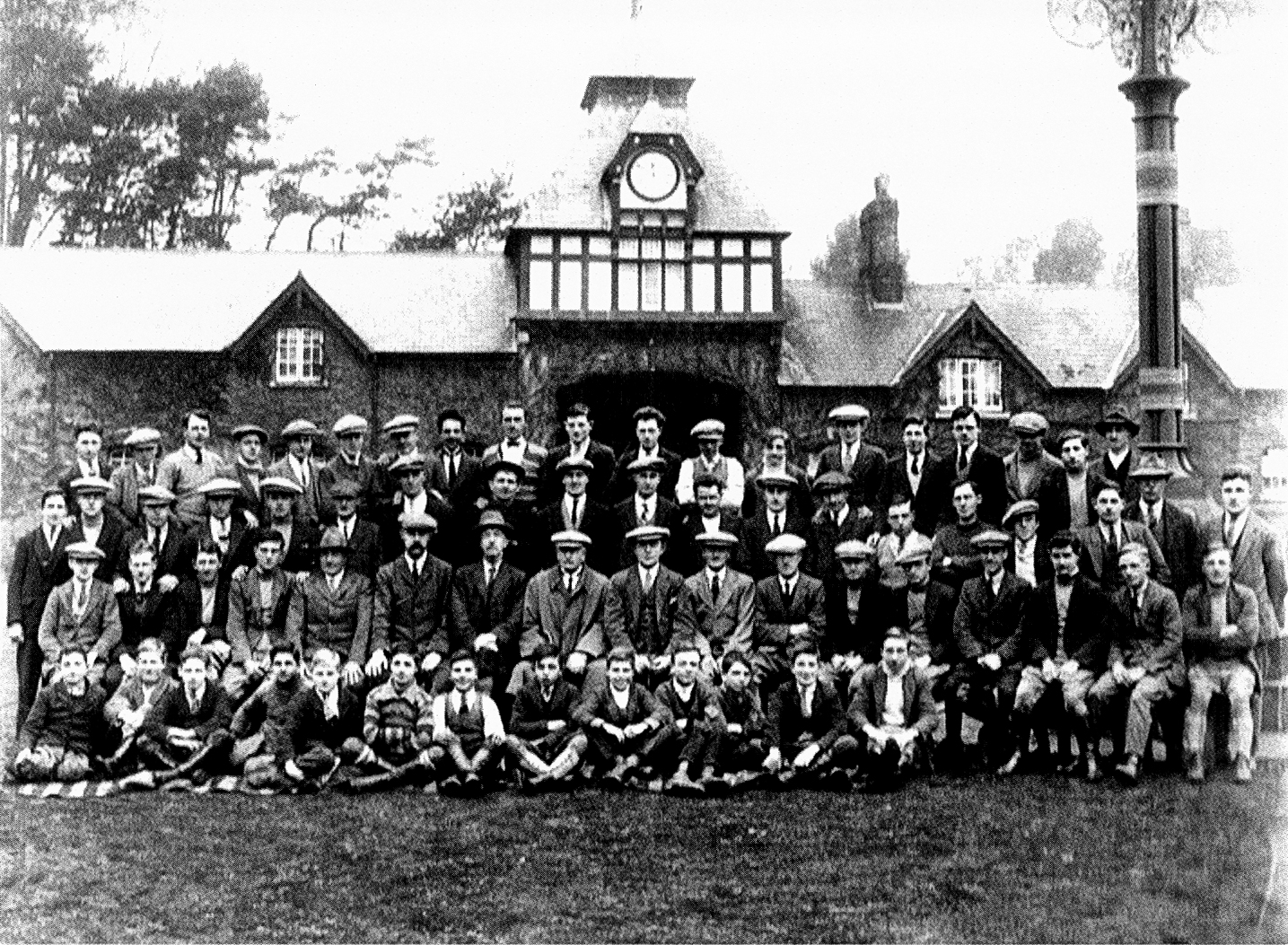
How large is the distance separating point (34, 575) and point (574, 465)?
326 centimetres

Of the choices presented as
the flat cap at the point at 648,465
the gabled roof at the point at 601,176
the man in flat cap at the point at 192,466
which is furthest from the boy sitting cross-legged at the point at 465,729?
the gabled roof at the point at 601,176

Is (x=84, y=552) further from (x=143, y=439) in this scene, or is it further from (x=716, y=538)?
(x=716, y=538)

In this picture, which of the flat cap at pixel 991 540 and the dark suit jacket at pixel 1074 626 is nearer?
the dark suit jacket at pixel 1074 626

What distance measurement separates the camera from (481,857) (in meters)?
6.54

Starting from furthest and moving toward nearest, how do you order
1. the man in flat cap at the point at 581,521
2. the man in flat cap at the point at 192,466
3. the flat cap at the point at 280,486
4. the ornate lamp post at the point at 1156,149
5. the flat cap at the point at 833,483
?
the man in flat cap at the point at 192,466 < the man in flat cap at the point at 581,521 < the flat cap at the point at 833,483 < the flat cap at the point at 280,486 < the ornate lamp post at the point at 1156,149

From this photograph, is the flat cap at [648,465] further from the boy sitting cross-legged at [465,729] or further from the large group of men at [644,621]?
the boy sitting cross-legged at [465,729]

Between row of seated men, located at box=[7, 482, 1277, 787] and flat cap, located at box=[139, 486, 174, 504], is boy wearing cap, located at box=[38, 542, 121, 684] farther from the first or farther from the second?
flat cap, located at box=[139, 486, 174, 504]

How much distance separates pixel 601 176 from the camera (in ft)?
80.5

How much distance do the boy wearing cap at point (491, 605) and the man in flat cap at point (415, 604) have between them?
0.08m

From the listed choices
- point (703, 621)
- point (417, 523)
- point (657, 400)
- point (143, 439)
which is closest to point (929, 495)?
point (703, 621)

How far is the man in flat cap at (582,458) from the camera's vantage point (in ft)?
32.3

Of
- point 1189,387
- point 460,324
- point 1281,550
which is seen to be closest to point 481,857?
point 1281,550

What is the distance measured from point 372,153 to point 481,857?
2147 centimetres

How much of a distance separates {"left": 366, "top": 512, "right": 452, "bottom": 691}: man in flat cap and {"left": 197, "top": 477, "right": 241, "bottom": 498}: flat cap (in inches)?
42.4
